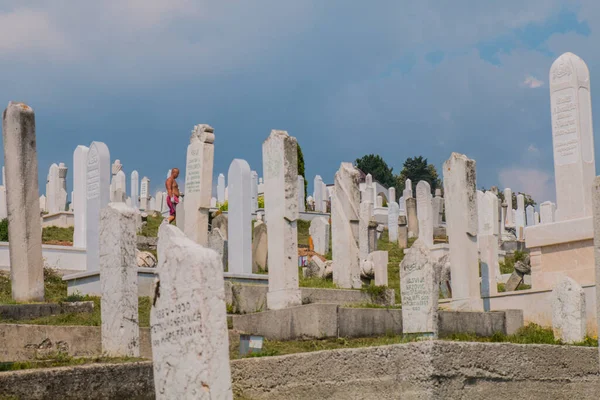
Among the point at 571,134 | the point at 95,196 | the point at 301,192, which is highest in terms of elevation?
the point at 301,192

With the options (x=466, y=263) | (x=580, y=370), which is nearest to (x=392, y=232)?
(x=466, y=263)

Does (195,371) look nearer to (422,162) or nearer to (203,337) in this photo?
(203,337)

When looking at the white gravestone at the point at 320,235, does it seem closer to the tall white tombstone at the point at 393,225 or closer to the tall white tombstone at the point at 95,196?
the tall white tombstone at the point at 393,225

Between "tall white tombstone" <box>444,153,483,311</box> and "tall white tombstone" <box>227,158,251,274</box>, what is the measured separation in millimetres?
4046

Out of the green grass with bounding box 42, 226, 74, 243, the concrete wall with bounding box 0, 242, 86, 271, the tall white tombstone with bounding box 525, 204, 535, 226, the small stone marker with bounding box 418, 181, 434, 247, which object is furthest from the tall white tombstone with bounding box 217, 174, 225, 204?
the concrete wall with bounding box 0, 242, 86, 271

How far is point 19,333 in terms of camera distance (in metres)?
10.9

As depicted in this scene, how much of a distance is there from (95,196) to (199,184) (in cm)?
220

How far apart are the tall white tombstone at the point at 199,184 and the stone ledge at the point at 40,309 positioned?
435cm

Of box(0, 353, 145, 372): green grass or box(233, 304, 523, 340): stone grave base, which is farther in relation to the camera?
box(233, 304, 523, 340): stone grave base

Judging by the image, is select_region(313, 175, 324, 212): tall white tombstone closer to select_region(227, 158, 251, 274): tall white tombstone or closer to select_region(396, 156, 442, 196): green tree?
select_region(227, 158, 251, 274): tall white tombstone

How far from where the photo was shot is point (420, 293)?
445 inches

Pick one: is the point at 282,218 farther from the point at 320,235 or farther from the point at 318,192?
the point at 318,192

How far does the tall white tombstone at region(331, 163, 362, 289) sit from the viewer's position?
16.0 metres

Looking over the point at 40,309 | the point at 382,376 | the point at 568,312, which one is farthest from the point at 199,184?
the point at 382,376
